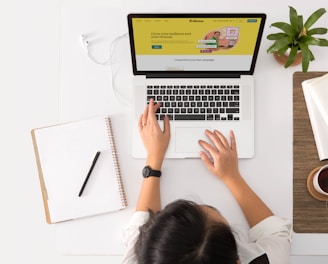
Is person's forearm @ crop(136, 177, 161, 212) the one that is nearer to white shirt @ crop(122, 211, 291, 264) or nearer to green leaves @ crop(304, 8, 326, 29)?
white shirt @ crop(122, 211, 291, 264)

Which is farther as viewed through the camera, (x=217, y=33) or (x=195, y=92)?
(x=195, y=92)

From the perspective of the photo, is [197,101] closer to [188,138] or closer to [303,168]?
[188,138]

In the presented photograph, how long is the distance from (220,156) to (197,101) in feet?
0.51

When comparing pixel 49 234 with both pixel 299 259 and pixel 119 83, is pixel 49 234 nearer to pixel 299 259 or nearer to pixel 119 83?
pixel 119 83

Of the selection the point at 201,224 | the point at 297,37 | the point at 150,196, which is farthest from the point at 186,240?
the point at 297,37

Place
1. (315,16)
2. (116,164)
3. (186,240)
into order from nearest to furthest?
(186,240), (315,16), (116,164)

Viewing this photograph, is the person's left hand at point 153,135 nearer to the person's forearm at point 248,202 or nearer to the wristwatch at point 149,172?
the wristwatch at point 149,172

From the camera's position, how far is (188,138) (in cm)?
99

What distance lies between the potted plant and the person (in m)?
0.25

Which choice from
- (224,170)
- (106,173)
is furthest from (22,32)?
(224,170)

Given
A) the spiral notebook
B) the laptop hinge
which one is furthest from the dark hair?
the laptop hinge

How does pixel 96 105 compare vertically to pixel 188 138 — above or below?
above

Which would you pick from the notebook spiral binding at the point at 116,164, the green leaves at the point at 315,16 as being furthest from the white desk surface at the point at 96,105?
the green leaves at the point at 315,16

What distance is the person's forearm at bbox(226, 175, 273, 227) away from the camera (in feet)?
3.10
